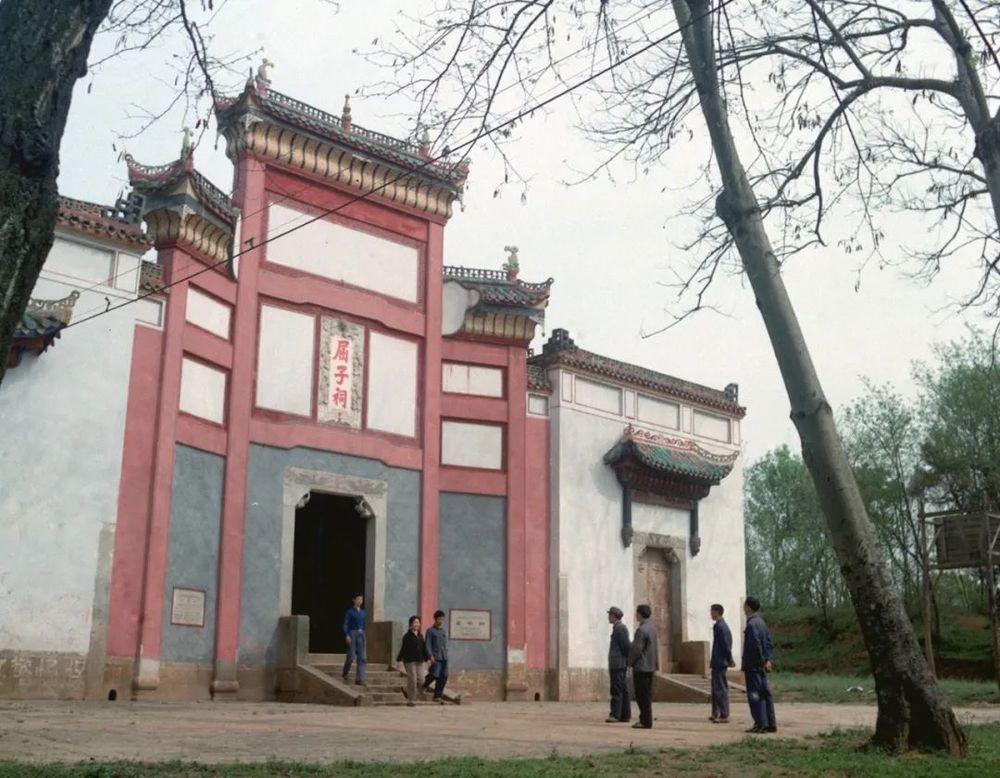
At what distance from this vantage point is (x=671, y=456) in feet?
73.9

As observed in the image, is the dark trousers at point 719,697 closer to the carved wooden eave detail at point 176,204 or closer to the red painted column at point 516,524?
the red painted column at point 516,524

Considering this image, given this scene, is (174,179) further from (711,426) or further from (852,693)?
(852,693)

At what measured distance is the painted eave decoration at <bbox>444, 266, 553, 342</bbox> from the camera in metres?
20.3

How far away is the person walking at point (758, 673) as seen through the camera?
1114cm

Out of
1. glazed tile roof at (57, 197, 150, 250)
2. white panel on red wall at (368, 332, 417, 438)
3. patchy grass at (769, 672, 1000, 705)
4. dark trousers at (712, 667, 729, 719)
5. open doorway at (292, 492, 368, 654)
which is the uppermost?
glazed tile roof at (57, 197, 150, 250)

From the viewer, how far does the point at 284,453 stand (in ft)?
58.0

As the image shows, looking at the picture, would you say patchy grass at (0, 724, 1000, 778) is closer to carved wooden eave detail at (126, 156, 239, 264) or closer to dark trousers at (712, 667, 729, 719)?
dark trousers at (712, 667, 729, 719)

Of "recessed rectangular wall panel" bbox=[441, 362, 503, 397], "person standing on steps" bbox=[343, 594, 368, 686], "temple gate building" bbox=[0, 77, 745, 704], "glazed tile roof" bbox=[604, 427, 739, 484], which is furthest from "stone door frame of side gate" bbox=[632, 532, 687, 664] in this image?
"person standing on steps" bbox=[343, 594, 368, 686]

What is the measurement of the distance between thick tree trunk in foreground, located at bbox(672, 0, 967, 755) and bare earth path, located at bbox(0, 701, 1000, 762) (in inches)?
70.6

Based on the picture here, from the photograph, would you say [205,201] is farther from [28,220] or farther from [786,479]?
[786,479]

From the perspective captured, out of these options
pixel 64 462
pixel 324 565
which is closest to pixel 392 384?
pixel 324 565

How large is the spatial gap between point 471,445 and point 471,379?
3.93 ft

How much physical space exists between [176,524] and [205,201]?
474 cm

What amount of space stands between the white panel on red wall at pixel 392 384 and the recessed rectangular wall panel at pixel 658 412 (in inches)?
211
